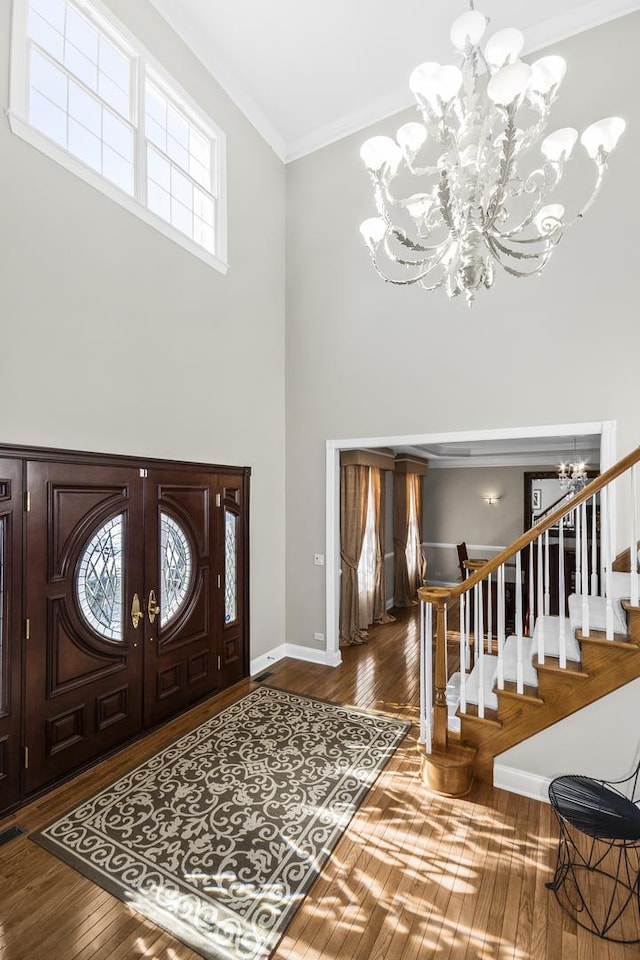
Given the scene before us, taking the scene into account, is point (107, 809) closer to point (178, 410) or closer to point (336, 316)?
point (178, 410)

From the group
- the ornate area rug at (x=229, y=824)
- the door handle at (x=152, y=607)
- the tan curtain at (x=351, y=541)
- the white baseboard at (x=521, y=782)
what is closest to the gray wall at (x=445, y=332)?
the tan curtain at (x=351, y=541)

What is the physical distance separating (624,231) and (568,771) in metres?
4.07

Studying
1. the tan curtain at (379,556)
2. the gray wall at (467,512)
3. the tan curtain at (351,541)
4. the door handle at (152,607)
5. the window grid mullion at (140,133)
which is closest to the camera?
the door handle at (152,607)

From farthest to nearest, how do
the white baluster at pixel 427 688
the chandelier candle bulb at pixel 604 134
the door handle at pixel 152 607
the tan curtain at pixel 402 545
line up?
the tan curtain at pixel 402 545
the door handle at pixel 152 607
the white baluster at pixel 427 688
the chandelier candle bulb at pixel 604 134

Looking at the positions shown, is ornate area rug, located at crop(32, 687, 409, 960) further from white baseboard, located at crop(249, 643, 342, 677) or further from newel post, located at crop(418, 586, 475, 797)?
white baseboard, located at crop(249, 643, 342, 677)

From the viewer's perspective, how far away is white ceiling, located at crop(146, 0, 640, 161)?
13.6ft

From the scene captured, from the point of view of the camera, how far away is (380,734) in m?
3.68

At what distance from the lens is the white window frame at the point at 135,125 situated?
9.82ft

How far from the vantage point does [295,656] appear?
17.8ft

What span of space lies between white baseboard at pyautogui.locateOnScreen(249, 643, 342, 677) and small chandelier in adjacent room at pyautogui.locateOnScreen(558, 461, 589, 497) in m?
4.34

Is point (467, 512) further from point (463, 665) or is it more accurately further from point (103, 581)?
point (103, 581)

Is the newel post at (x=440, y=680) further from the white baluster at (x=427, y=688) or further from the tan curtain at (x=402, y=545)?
the tan curtain at (x=402, y=545)

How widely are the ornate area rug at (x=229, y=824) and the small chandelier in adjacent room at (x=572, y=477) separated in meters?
5.12

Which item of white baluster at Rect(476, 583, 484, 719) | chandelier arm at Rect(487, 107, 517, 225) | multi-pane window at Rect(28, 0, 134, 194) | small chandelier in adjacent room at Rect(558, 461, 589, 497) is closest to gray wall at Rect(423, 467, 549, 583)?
small chandelier in adjacent room at Rect(558, 461, 589, 497)
